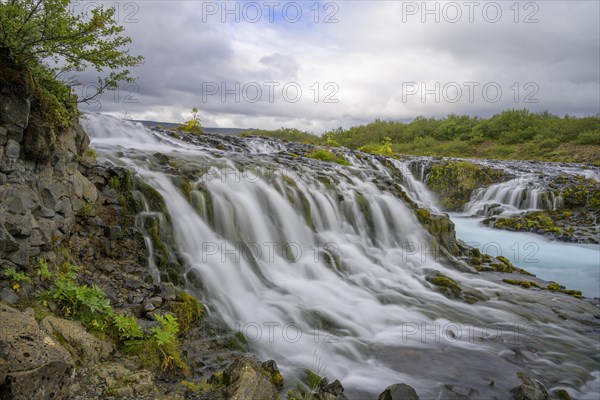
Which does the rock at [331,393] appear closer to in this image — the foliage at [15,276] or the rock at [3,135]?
the foliage at [15,276]

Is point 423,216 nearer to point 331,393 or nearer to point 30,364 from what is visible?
point 331,393

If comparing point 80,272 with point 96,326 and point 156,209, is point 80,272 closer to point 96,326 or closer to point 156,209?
point 96,326

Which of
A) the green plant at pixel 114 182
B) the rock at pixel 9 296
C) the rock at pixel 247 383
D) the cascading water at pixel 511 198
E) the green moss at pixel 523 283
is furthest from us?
the cascading water at pixel 511 198

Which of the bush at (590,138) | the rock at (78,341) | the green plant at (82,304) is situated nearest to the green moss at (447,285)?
the green plant at (82,304)

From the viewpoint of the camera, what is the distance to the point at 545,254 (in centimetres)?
1418

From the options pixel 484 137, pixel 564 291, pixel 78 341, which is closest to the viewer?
pixel 78 341

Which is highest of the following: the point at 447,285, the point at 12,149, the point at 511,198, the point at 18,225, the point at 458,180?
the point at 12,149

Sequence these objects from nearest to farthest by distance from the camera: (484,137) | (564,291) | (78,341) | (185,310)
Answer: (78,341)
(185,310)
(564,291)
(484,137)


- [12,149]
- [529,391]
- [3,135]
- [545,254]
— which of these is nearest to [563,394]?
[529,391]

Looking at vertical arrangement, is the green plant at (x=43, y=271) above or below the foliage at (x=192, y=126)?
below

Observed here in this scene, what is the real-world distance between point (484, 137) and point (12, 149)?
45023 millimetres

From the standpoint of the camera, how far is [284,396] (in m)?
4.38

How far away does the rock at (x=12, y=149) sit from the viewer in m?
4.71

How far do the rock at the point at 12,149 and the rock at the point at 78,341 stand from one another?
214cm
